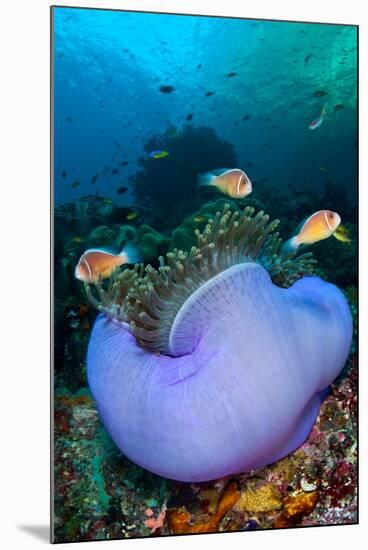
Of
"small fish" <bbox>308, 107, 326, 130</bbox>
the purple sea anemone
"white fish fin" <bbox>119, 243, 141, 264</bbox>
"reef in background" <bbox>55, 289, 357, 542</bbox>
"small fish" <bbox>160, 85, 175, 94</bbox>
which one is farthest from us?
"small fish" <bbox>308, 107, 326, 130</bbox>

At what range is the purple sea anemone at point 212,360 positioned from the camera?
233cm

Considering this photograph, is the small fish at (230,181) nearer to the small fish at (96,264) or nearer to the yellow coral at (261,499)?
the small fish at (96,264)

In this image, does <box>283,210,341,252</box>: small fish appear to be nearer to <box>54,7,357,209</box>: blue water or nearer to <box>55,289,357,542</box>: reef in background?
<box>54,7,357,209</box>: blue water

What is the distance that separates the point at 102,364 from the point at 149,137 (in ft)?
3.98

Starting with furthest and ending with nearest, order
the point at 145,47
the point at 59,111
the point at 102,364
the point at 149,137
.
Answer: the point at 149,137 → the point at 145,47 → the point at 59,111 → the point at 102,364

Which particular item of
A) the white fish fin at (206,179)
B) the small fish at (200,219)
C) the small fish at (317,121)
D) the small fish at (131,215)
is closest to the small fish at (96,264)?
the small fish at (131,215)

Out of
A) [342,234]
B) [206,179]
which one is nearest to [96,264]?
[206,179]

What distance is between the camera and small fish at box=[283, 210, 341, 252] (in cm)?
297

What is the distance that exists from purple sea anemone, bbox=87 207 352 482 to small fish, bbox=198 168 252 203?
1.73 feet

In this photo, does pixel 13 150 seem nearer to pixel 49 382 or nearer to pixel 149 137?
pixel 149 137

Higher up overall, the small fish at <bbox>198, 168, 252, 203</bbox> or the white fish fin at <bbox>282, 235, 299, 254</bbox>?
the small fish at <bbox>198, 168, 252, 203</bbox>

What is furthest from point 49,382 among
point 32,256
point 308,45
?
point 308,45

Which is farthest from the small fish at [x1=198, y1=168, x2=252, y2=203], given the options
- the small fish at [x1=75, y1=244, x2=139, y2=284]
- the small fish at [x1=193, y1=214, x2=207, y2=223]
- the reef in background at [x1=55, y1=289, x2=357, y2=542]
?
the reef in background at [x1=55, y1=289, x2=357, y2=542]

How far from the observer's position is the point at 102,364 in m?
2.57
